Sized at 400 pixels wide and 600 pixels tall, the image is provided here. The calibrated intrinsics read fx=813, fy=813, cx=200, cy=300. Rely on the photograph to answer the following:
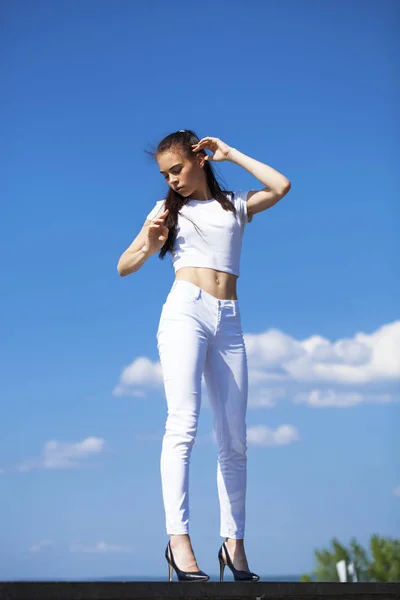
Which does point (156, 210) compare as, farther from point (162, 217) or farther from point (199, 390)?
point (199, 390)

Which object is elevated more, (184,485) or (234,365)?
(234,365)

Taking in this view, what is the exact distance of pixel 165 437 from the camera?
359cm

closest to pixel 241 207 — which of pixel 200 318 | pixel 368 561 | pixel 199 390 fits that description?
pixel 200 318

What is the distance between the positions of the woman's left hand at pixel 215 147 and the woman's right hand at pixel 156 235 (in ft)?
1.21

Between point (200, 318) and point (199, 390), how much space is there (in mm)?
324

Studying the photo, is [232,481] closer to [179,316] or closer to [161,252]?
[179,316]

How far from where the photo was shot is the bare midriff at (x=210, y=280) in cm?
378

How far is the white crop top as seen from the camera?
3.81 m
